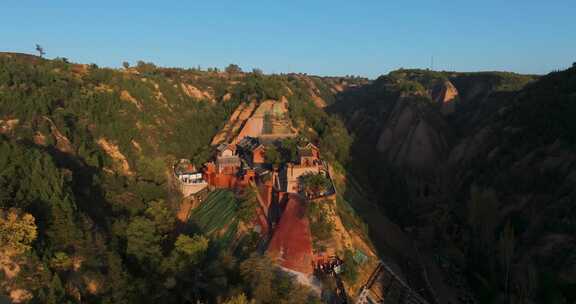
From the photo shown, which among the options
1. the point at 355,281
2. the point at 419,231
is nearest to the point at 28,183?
the point at 355,281

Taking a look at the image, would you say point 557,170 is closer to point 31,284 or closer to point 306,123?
point 306,123

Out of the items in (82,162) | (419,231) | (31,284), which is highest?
(82,162)

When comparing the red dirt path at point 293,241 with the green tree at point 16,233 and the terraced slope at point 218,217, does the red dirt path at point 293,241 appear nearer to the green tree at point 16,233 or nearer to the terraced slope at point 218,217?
the terraced slope at point 218,217

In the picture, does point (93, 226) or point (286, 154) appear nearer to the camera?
point (93, 226)

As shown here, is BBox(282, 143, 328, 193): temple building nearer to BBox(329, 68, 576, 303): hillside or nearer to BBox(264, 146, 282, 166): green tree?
BBox(264, 146, 282, 166): green tree

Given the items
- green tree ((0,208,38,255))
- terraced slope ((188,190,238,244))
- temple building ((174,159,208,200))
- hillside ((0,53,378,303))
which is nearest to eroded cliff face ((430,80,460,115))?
hillside ((0,53,378,303))

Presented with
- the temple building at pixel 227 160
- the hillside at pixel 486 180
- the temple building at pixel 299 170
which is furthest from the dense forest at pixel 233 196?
the temple building at pixel 227 160

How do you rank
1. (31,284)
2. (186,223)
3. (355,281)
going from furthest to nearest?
(186,223)
(355,281)
(31,284)

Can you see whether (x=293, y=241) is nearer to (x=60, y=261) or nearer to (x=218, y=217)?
(x=218, y=217)

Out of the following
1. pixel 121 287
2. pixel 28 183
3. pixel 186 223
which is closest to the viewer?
pixel 121 287
